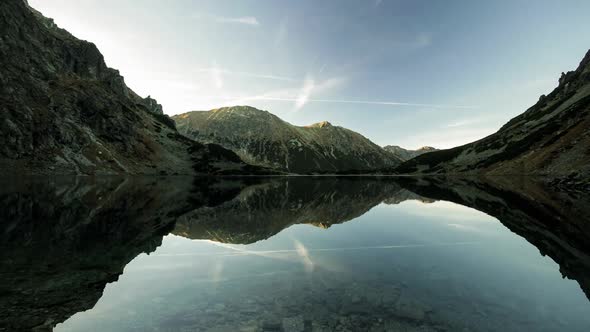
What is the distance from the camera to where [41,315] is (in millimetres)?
11297

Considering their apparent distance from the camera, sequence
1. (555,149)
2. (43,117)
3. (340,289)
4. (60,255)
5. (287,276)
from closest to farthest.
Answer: (340,289) → (287,276) → (60,255) → (555,149) → (43,117)

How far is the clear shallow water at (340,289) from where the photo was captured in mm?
11414

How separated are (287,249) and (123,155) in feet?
655

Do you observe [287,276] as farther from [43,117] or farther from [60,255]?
[43,117]

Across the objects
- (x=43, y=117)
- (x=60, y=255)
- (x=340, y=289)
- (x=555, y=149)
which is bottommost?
(x=340, y=289)

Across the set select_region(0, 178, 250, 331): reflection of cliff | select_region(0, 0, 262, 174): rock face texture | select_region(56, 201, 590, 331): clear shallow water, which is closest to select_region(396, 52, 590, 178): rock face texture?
select_region(56, 201, 590, 331): clear shallow water

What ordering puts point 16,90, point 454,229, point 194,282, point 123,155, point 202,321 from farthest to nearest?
point 123,155
point 16,90
point 454,229
point 194,282
point 202,321

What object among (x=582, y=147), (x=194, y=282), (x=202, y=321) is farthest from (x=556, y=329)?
(x=582, y=147)

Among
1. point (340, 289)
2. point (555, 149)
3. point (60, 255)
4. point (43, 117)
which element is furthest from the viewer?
point (43, 117)

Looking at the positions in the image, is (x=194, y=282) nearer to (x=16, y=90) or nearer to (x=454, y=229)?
(x=454, y=229)

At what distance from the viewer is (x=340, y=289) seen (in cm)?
1462

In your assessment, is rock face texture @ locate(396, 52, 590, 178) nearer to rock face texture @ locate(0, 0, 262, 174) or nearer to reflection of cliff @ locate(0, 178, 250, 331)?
reflection of cliff @ locate(0, 178, 250, 331)

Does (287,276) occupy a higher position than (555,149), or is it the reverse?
(555,149)

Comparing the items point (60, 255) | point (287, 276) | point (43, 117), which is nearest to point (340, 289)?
point (287, 276)
